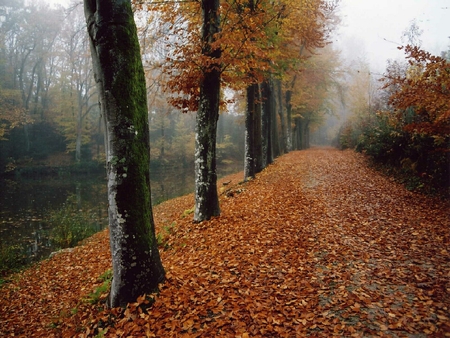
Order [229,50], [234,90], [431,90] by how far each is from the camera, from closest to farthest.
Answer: [431,90] → [229,50] → [234,90]

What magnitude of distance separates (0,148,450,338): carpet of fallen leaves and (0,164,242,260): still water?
340cm

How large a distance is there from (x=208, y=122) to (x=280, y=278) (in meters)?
4.24

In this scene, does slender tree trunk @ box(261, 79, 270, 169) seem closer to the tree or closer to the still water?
the still water

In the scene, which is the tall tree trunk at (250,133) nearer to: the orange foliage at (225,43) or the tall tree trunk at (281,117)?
the orange foliage at (225,43)

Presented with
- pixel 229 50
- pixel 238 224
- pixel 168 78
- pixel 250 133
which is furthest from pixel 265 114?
pixel 238 224

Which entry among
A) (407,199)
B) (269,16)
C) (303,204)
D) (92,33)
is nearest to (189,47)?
(92,33)

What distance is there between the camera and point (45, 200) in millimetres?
17812

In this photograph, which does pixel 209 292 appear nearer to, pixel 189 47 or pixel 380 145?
pixel 189 47

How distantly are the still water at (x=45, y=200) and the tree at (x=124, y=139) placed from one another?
7301 mm

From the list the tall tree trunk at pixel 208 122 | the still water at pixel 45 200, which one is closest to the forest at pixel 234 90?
the tall tree trunk at pixel 208 122

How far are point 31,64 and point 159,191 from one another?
86.3 feet

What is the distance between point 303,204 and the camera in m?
8.49

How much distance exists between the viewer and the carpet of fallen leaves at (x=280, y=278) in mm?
3619

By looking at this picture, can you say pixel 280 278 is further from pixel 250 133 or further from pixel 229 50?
pixel 250 133
